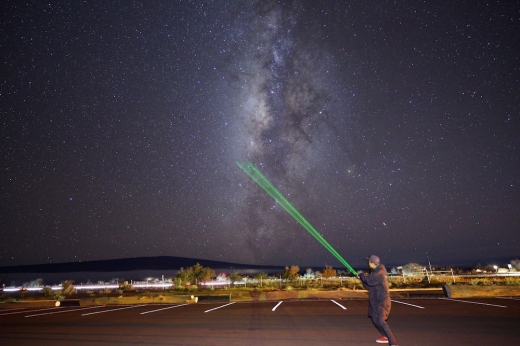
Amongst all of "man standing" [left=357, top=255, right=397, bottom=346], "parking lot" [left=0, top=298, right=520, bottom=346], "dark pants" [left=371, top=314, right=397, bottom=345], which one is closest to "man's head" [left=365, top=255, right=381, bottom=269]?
"man standing" [left=357, top=255, right=397, bottom=346]

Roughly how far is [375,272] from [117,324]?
8.66 m

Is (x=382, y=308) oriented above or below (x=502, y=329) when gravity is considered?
above

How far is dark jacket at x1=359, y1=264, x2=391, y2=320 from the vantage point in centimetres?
646

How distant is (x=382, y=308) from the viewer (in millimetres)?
6438

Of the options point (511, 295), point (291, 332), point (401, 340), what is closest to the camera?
point (401, 340)

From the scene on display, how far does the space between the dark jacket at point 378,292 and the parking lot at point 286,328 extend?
104cm

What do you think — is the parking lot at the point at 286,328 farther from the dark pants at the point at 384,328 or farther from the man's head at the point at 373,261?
the man's head at the point at 373,261

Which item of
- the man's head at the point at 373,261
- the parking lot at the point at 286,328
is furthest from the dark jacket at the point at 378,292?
the parking lot at the point at 286,328

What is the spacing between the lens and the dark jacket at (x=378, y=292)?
646cm

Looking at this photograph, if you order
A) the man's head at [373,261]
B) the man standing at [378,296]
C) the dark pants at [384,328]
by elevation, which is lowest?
the dark pants at [384,328]

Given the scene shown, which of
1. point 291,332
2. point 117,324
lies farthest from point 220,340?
point 117,324

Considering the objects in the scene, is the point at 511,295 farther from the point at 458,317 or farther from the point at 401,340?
the point at 401,340

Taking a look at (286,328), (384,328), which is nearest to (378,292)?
(384,328)

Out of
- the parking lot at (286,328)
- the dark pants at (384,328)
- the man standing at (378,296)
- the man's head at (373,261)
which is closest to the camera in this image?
the dark pants at (384,328)
